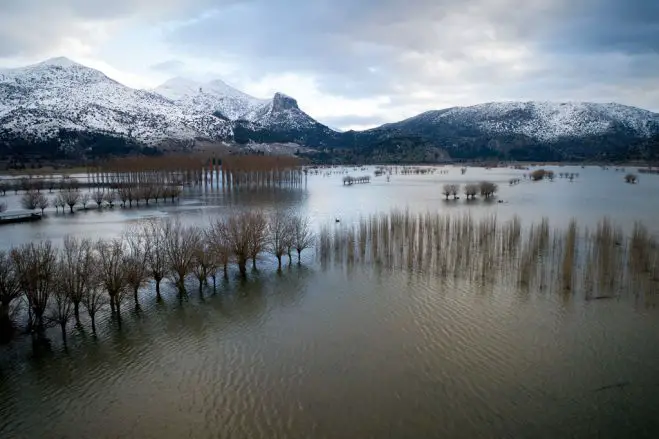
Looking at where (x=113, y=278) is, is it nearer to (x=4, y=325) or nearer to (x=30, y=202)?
(x=4, y=325)

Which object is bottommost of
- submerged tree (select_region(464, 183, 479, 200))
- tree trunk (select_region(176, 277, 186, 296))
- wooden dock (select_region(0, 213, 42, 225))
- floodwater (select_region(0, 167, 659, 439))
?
floodwater (select_region(0, 167, 659, 439))

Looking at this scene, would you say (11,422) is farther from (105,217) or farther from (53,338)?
(105,217)

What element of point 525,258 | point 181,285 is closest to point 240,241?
point 181,285

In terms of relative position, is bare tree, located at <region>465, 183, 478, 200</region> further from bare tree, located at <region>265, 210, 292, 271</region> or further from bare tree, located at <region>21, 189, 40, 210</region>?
bare tree, located at <region>21, 189, 40, 210</region>

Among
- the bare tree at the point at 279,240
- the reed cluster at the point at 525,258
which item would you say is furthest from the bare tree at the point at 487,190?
the bare tree at the point at 279,240

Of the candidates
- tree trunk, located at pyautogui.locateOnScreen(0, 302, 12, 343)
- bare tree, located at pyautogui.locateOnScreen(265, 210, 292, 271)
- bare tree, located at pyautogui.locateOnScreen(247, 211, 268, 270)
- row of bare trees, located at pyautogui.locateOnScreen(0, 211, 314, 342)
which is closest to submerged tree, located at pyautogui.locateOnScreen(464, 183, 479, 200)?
bare tree, located at pyautogui.locateOnScreen(265, 210, 292, 271)

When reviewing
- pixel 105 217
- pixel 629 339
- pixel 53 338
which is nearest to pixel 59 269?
pixel 53 338
